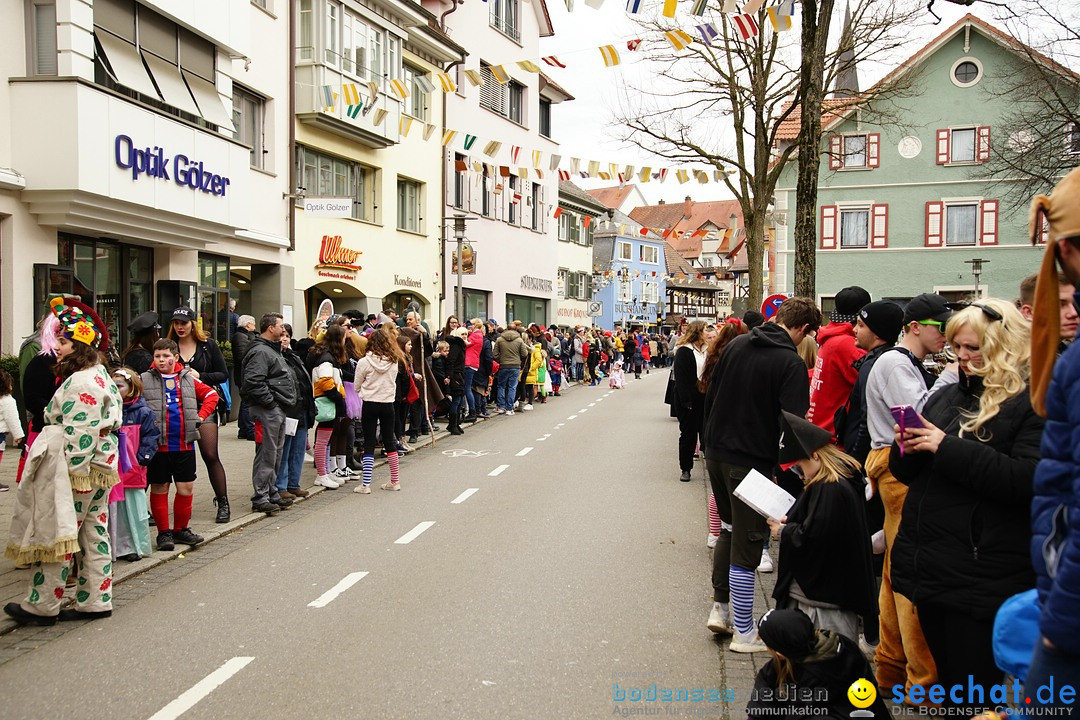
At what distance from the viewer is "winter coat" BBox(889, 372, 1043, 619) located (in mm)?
3385

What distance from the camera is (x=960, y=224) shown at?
40.3m

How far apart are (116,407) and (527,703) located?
11.5 ft

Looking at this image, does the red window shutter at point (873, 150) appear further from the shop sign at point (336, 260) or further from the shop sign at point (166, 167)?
the shop sign at point (166, 167)

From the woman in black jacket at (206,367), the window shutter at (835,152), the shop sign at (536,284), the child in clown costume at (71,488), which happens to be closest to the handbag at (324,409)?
the woman in black jacket at (206,367)

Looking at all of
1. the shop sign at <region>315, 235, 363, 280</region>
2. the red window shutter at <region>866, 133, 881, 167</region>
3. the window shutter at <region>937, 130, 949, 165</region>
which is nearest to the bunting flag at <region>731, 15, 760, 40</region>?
the shop sign at <region>315, 235, 363, 280</region>

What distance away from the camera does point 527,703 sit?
4520 millimetres

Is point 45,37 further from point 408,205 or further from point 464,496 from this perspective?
point 408,205

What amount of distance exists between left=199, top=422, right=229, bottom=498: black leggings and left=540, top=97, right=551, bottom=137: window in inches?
1282

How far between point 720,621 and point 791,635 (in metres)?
2.06

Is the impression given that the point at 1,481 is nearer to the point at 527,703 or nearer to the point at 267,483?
the point at 267,483

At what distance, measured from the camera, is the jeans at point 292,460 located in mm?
10383

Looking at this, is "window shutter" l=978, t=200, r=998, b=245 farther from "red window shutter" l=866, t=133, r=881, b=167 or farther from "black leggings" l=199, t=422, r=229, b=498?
"black leggings" l=199, t=422, r=229, b=498

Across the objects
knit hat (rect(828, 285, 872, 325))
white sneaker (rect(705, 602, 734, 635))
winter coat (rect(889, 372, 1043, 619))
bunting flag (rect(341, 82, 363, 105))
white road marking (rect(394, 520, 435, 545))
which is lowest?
white road marking (rect(394, 520, 435, 545))

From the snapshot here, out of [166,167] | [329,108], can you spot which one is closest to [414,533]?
[166,167]
